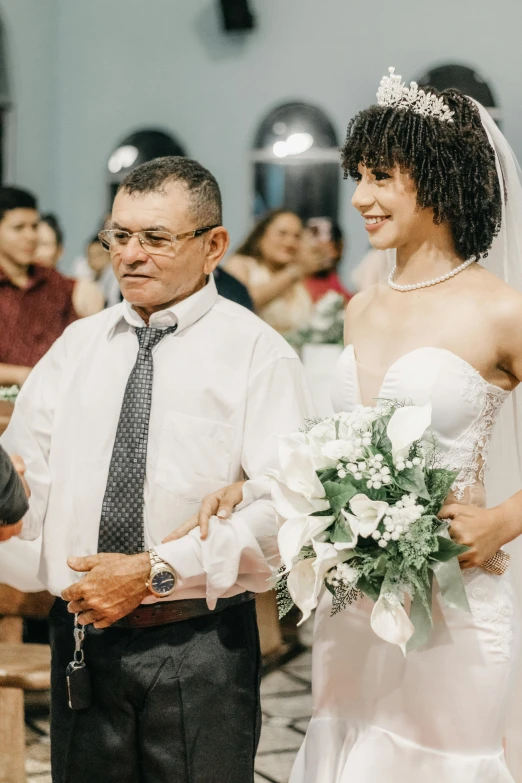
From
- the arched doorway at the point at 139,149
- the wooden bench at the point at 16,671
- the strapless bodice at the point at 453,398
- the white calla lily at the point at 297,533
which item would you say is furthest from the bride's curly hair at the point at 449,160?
the arched doorway at the point at 139,149

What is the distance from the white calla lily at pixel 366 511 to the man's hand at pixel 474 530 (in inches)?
7.8

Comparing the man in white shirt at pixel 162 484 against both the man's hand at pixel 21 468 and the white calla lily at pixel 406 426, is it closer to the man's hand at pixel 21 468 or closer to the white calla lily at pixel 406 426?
the man's hand at pixel 21 468

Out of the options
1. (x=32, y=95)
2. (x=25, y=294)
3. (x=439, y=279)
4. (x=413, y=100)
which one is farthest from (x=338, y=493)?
(x=32, y=95)

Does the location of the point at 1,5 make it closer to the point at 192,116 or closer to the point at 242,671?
the point at 192,116

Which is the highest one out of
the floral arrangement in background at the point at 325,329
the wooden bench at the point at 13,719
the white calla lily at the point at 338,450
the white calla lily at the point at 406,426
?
the white calla lily at the point at 406,426

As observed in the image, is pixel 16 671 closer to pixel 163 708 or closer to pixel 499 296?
pixel 163 708

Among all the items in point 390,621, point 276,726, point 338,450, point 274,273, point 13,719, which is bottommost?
point 276,726

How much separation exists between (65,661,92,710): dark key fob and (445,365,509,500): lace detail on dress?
888 mm

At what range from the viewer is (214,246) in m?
2.31

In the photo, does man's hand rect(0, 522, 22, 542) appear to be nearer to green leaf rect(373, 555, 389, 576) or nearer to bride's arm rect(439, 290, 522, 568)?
green leaf rect(373, 555, 389, 576)

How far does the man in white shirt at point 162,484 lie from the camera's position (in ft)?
6.99

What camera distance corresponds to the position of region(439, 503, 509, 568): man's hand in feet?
6.63

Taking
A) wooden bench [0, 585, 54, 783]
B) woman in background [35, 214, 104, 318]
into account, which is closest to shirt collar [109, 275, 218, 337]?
wooden bench [0, 585, 54, 783]

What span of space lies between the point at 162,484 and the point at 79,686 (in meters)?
0.47
